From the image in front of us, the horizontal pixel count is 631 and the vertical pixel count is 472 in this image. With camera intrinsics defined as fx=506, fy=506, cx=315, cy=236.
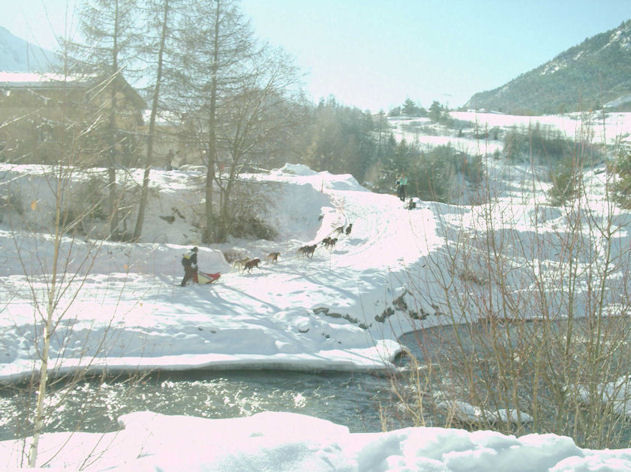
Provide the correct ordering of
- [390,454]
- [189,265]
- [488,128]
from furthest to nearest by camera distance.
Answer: [488,128]
[189,265]
[390,454]

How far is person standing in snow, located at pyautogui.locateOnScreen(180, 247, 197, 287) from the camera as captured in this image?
1512 centimetres

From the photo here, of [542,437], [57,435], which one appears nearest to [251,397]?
[57,435]

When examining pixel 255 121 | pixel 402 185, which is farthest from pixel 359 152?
pixel 255 121

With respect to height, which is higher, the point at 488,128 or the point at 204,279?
the point at 488,128

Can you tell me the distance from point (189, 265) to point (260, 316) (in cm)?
294

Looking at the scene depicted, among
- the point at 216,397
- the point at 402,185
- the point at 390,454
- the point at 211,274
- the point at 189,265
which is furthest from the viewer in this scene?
the point at 402,185

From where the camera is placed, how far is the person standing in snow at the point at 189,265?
15.1 m

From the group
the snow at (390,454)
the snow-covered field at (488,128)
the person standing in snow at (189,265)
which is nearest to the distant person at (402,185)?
the snow-covered field at (488,128)

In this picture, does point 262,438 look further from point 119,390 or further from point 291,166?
point 291,166

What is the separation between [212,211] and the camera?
22422mm

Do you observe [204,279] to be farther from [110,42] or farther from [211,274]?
[110,42]

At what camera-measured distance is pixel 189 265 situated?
1520 centimetres

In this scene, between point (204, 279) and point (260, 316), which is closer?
point (260, 316)

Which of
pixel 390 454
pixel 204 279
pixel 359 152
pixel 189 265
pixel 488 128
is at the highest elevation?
pixel 359 152
